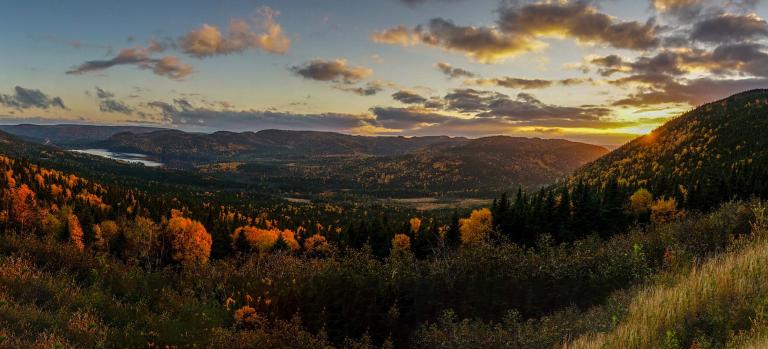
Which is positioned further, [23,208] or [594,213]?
[23,208]

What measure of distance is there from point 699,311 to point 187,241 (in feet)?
370

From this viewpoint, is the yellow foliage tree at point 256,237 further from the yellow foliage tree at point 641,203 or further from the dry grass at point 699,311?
the dry grass at point 699,311

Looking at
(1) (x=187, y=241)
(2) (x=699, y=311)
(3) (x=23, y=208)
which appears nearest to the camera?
(2) (x=699, y=311)

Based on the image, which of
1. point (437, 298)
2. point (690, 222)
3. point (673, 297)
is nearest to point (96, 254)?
point (437, 298)

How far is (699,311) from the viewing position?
913 cm

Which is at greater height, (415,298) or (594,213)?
(415,298)

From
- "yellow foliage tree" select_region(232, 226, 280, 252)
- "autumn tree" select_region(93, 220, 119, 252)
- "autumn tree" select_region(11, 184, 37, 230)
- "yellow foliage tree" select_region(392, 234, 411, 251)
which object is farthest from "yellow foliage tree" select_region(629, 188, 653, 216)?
"autumn tree" select_region(11, 184, 37, 230)

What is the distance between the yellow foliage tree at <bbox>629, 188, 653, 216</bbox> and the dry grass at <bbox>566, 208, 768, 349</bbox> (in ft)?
302

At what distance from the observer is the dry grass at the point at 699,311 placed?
8328 millimetres

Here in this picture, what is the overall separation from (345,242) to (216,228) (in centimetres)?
5149

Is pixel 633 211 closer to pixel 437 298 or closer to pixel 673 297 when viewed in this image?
pixel 437 298

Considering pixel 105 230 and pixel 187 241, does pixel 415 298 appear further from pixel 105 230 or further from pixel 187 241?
pixel 105 230

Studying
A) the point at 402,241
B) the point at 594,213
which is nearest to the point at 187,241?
the point at 402,241

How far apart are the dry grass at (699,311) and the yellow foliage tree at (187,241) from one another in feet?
331
